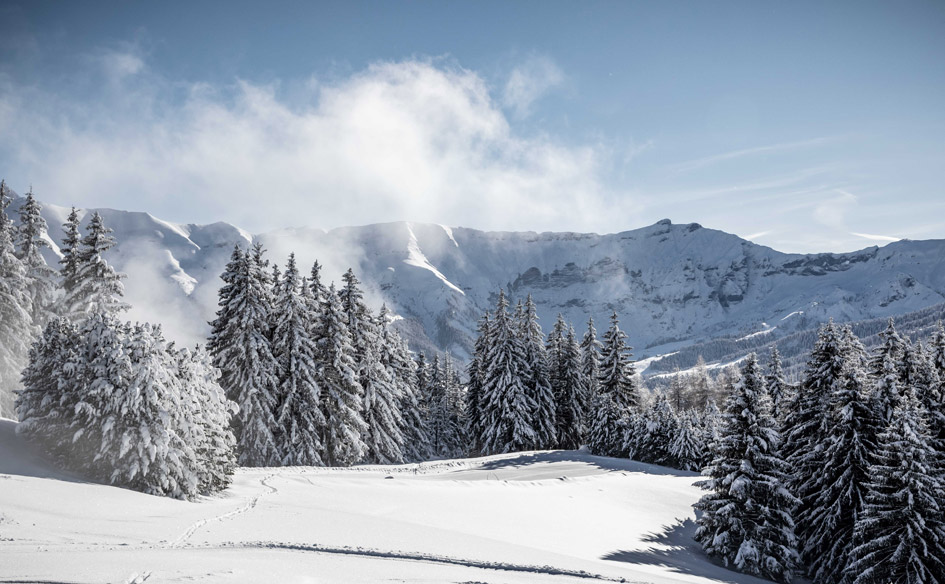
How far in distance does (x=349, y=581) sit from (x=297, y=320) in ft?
80.8

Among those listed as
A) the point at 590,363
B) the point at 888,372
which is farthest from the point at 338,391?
the point at 590,363

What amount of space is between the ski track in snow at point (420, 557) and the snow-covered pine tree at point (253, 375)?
19.0 meters

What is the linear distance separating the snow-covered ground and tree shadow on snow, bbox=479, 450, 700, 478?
8875mm

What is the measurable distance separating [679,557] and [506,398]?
26.0 meters

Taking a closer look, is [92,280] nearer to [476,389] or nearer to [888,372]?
[476,389]

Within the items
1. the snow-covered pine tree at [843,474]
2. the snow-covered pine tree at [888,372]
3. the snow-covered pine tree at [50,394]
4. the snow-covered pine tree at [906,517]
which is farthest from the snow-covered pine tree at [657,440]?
the snow-covered pine tree at [50,394]

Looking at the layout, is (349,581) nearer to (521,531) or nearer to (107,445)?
(521,531)

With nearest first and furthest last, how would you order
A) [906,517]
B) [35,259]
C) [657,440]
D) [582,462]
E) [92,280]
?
[906,517], [92,280], [35,259], [582,462], [657,440]

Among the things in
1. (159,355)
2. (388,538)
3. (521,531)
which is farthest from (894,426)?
(159,355)

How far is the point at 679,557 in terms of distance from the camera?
20.1 metres

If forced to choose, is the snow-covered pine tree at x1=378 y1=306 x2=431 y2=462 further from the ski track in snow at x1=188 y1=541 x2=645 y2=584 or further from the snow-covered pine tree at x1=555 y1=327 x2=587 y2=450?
the ski track in snow at x1=188 y1=541 x2=645 y2=584

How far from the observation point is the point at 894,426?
19.9 meters

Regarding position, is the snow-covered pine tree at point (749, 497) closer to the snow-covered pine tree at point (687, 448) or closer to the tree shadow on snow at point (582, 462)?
the tree shadow on snow at point (582, 462)

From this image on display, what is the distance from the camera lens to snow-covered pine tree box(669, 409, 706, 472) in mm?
40625
